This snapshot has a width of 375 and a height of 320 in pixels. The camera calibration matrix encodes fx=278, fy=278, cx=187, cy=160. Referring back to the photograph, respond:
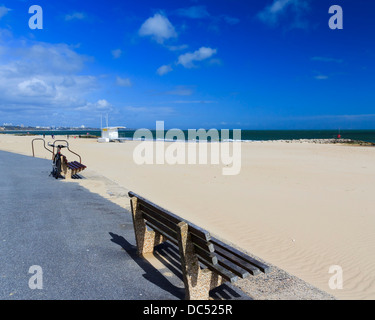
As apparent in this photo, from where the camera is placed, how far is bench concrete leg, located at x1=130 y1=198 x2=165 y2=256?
4.47 metres

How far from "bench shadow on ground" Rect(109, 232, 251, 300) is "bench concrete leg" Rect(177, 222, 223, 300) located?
0.20 m

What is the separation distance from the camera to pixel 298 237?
6121 mm

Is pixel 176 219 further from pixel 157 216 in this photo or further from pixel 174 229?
pixel 157 216

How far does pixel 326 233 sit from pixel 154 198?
5.19m

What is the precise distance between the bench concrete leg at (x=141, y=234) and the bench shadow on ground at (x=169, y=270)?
14 centimetres

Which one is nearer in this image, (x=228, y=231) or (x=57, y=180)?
(x=228, y=231)

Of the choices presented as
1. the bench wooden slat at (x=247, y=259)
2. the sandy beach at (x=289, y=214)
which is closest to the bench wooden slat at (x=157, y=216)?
the bench wooden slat at (x=247, y=259)

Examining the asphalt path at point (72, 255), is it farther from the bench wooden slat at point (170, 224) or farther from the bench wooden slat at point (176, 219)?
the bench wooden slat at point (176, 219)

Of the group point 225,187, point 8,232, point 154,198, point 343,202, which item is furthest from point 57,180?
point 343,202

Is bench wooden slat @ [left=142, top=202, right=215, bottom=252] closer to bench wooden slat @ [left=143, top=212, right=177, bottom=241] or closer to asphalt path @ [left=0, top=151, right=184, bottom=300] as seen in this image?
bench wooden slat @ [left=143, top=212, right=177, bottom=241]

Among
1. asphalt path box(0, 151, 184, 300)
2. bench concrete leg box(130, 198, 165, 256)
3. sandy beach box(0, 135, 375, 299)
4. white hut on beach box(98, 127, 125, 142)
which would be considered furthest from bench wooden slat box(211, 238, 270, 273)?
white hut on beach box(98, 127, 125, 142)

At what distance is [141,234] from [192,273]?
1503 mm

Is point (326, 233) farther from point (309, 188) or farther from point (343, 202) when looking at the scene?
point (309, 188)

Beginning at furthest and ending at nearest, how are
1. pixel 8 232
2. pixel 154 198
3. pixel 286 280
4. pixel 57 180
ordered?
pixel 57 180
pixel 154 198
pixel 8 232
pixel 286 280
